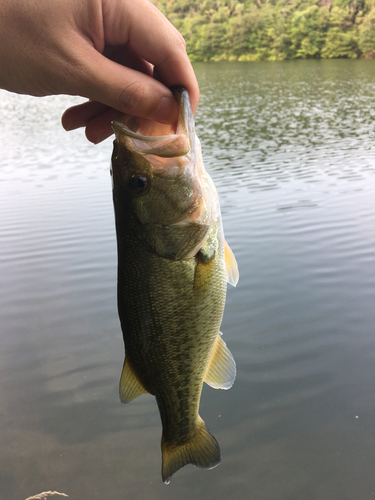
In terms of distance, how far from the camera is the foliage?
2354 inches

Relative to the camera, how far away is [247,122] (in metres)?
21.7

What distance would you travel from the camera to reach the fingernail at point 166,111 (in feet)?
5.26

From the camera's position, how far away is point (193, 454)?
1934 mm

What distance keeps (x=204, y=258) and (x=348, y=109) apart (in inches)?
963

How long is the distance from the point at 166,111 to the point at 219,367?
3.74 feet

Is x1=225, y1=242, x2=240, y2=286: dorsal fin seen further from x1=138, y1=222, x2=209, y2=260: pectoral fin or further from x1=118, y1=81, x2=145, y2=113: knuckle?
x1=118, y1=81, x2=145, y2=113: knuckle

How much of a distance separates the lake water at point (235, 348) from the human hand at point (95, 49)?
145 inches

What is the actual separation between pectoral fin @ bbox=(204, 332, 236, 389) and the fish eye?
760mm

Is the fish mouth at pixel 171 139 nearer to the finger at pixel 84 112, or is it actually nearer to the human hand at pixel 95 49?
the human hand at pixel 95 49

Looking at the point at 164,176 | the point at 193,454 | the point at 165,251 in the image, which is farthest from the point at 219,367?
the point at 164,176

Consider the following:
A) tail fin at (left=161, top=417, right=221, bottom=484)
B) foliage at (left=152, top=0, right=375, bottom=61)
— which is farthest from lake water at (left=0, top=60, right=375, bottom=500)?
foliage at (left=152, top=0, right=375, bottom=61)

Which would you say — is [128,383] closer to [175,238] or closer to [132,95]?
[175,238]

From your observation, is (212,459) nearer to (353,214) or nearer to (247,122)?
A: (353,214)

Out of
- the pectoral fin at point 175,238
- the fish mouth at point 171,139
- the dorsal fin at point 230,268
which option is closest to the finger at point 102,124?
the fish mouth at point 171,139
